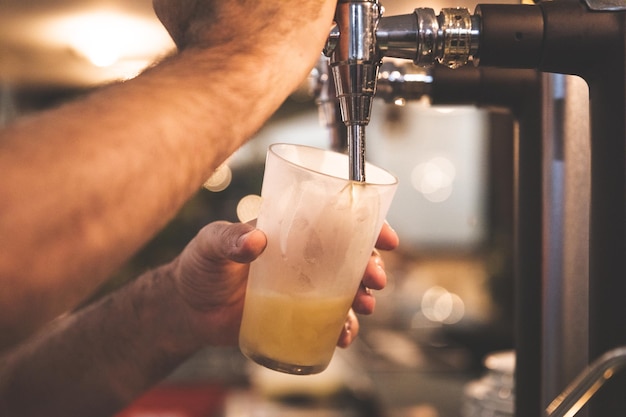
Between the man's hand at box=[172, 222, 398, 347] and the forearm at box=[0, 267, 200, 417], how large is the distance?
5 centimetres

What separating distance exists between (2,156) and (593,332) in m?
0.52

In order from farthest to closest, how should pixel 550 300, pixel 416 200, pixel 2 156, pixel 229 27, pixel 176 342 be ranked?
pixel 416 200 → pixel 176 342 → pixel 550 300 → pixel 229 27 → pixel 2 156

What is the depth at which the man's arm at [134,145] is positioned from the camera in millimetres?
461

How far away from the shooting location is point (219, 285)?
1020mm

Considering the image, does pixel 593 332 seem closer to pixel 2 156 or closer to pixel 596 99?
pixel 596 99

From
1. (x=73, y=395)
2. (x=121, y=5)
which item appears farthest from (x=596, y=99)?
(x=121, y=5)

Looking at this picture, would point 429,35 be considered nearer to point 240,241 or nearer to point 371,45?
point 371,45

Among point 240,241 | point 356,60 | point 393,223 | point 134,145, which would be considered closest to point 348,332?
point 240,241

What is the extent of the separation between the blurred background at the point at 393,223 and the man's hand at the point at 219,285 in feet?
0.76

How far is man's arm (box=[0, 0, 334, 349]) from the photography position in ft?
1.51

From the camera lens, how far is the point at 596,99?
0.68 meters

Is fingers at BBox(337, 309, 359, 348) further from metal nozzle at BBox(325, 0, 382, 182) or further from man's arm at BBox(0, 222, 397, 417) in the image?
metal nozzle at BBox(325, 0, 382, 182)

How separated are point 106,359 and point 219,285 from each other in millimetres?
242

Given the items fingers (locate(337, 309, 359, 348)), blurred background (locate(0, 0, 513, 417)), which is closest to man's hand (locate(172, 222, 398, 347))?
fingers (locate(337, 309, 359, 348))
